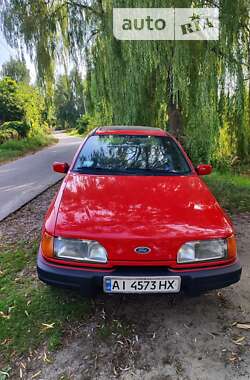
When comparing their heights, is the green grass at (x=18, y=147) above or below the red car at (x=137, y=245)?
below

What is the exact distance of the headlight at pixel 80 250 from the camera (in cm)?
245

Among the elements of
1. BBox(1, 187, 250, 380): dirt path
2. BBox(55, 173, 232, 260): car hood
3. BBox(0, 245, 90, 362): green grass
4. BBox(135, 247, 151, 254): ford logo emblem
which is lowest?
BBox(1, 187, 250, 380): dirt path

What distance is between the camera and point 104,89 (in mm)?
8211

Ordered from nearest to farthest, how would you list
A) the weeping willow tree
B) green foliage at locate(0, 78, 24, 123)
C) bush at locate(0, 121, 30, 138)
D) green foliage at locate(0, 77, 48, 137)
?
1. the weeping willow tree
2. bush at locate(0, 121, 30, 138)
3. green foliage at locate(0, 77, 48, 137)
4. green foliage at locate(0, 78, 24, 123)

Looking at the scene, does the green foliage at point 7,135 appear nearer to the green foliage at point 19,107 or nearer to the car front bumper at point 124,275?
the green foliage at point 19,107

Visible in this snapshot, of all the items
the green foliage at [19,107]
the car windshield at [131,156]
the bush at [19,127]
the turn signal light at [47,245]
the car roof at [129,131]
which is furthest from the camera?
the green foliage at [19,107]

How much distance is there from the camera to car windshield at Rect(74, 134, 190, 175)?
3.67 meters

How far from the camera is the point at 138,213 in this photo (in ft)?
8.80

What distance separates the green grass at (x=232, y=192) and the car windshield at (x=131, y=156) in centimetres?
221

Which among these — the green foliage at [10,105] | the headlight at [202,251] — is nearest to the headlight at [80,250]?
the headlight at [202,251]

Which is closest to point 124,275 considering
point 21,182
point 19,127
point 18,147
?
point 21,182

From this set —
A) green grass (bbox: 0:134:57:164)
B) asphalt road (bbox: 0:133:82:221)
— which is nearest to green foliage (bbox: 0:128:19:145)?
green grass (bbox: 0:134:57:164)

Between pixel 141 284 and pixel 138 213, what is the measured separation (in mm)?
573

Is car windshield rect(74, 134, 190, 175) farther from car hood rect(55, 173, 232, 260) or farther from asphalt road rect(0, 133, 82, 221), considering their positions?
asphalt road rect(0, 133, 82, 221)
